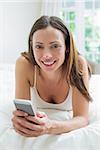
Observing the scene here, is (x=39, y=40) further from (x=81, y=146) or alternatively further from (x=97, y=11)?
(x=97, y=11)

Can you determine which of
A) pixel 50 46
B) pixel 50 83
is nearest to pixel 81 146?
pixel 50 46

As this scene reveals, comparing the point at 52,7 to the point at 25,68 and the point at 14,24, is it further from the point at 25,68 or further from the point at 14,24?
the point at 25,68

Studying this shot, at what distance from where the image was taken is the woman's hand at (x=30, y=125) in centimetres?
95

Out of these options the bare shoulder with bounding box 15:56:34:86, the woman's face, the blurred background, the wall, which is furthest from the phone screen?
the wall

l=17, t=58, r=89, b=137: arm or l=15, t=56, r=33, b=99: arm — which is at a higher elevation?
l=15, t=56, r=33, b=99: arm

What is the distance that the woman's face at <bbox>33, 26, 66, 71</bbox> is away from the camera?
44.8 inches

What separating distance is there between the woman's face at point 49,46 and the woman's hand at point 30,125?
0.27m

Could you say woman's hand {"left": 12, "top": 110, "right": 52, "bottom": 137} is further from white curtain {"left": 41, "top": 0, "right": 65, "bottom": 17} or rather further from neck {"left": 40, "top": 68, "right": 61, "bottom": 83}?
white curtain {"left": 41, "top": 0, "right": 65, "bottom": 17}

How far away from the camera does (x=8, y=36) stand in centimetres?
326

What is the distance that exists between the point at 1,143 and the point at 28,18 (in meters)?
2.46

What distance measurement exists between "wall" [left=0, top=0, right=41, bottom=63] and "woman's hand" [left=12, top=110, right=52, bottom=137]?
234 centimetres

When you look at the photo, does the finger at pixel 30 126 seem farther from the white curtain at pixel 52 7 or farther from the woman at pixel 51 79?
the white curtain at pixel 52 7

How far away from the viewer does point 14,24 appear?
328 cm

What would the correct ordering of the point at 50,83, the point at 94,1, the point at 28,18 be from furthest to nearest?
the point at 28,18 < the point at 94,1 < the point at 50,83
